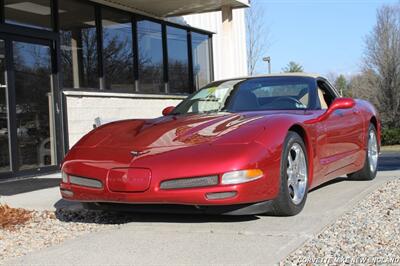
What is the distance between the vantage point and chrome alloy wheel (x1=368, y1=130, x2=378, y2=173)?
22.8 feet

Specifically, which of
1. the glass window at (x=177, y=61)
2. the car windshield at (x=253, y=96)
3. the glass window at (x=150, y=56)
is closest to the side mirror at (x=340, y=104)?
the car windshield at (x=253, y=96)

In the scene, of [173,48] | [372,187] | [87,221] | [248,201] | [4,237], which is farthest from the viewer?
[173,48]

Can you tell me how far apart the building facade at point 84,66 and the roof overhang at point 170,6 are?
0.08 ft

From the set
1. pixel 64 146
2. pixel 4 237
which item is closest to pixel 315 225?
pixel 4 237

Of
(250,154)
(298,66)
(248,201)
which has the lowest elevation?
(248,201)

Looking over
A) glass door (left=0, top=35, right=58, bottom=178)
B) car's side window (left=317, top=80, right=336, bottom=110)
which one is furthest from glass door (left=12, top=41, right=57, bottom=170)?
car's side window (left=317, top=80, right=336, bottom=110)

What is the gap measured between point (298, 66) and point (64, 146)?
83.5 m

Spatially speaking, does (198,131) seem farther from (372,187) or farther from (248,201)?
(372,187)

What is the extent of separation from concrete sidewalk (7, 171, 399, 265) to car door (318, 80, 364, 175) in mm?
565

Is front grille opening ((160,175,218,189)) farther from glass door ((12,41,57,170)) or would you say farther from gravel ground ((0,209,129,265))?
glass door ((12,41,57,170))

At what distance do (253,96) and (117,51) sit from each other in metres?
6.08

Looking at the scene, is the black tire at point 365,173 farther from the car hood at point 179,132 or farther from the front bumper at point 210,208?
the front bumper at point 210,208

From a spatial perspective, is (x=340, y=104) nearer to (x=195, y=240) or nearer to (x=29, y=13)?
(x=195, y=240)

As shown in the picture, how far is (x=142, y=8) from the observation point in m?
12.1
